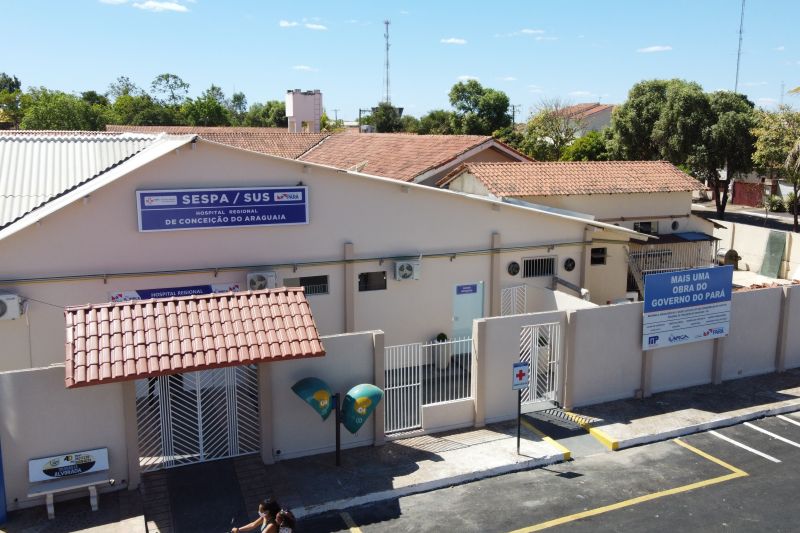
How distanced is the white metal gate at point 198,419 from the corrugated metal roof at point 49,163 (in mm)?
5318

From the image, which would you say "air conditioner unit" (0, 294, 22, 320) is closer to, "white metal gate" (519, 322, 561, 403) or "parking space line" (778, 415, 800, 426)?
"white metal gate" (519, 322, 561, 403)

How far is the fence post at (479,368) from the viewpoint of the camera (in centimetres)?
1252

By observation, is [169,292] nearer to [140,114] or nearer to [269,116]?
[140,114]

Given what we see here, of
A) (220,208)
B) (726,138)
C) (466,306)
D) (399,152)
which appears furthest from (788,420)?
(726,138)

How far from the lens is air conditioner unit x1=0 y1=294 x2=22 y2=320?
12338 mm

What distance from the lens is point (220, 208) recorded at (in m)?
13.9

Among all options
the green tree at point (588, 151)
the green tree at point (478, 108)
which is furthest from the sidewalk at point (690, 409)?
the green tree at point (478, 108)

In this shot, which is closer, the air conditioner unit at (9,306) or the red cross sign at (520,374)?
the red cross sign at (520,374)

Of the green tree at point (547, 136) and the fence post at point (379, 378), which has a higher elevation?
the green tree at point (547, 136)

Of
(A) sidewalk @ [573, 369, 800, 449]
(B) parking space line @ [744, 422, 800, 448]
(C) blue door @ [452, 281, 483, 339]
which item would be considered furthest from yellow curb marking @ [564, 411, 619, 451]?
(C) blue door @ [452, 281, 483, 339]

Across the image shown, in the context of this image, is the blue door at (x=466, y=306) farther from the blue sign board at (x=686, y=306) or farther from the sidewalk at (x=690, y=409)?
the blue sign board at (x=686, y=306)

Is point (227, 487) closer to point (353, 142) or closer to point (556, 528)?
point (556, 528)

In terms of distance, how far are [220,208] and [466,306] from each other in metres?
6.05

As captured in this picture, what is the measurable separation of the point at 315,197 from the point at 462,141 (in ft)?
39.9
